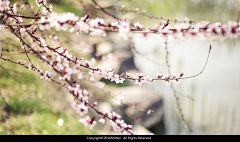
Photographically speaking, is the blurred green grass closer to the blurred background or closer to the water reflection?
the blurred background

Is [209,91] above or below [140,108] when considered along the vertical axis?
above

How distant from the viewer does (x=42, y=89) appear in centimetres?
203

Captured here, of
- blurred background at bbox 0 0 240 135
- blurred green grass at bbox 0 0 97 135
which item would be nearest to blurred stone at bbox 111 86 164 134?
blurred background at bbox 0 0 240 135

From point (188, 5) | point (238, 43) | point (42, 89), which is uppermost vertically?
point (188, 5)

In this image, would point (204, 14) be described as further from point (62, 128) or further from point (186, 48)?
point (62, 128)

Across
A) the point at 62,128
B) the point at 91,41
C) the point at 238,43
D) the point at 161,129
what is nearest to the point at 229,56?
the point at 238,43

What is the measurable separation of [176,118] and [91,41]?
8.32 ft

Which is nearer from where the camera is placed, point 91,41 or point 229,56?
point 229,56

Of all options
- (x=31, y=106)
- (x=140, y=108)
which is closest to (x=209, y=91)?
(x=140, y=108)

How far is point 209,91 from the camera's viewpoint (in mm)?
2518

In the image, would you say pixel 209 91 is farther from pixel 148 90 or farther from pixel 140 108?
pixel 140 108

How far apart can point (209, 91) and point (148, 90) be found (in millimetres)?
1167

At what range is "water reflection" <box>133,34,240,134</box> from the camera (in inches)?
92.1

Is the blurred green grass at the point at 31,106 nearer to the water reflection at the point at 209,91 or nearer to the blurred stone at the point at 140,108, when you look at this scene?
the blurred stone at the point at 140,108
